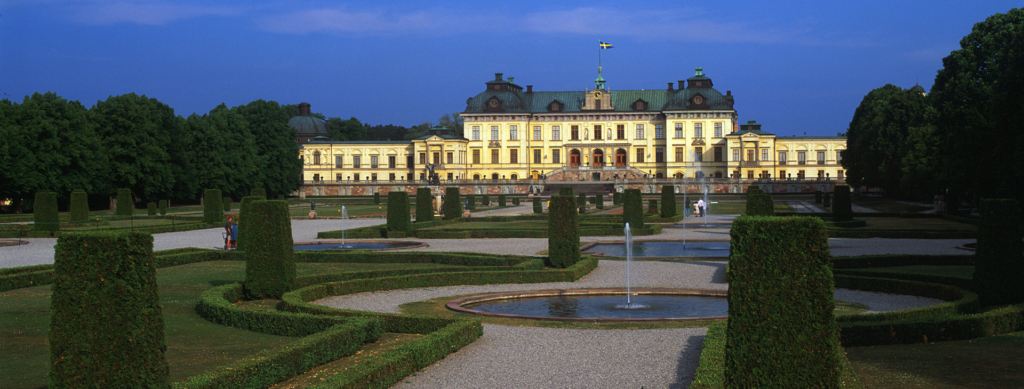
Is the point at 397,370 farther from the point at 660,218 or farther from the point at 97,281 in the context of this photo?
the point at 660,218

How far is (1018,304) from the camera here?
8.54m

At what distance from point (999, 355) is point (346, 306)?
7.10 m

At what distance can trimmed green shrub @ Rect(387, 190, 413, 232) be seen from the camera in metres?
22.5

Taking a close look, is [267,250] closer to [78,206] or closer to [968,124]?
[78,206]

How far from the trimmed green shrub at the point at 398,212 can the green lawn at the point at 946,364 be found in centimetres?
1638

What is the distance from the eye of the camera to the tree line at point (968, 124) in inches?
876

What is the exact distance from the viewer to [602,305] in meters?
10.6

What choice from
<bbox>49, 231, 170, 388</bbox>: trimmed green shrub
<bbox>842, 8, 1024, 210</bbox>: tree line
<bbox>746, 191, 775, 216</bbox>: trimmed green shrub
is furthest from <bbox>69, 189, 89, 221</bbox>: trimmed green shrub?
<bbox>842, 8, 1024, 210</bbox>: tree line

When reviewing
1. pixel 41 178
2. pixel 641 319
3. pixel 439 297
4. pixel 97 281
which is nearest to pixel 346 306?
pixel 439 297

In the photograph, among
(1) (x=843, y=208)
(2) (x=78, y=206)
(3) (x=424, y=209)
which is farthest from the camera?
(2) (x=78, y=206)

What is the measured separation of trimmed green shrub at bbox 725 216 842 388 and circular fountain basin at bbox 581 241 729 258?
12.3 m

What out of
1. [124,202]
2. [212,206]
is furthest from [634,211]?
[124,202]

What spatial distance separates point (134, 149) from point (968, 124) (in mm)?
37915

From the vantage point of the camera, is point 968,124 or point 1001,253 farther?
point 968,124
